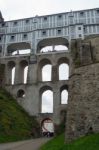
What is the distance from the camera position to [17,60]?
4912cm

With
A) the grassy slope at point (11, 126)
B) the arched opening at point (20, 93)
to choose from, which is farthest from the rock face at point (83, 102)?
the arched opening at point (20, 93)

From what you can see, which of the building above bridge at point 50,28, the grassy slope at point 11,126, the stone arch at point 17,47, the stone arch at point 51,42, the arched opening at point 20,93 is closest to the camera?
the grassy slope at point 11,126

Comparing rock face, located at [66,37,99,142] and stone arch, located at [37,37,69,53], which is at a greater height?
stone arch, located at [37,37,69,53]

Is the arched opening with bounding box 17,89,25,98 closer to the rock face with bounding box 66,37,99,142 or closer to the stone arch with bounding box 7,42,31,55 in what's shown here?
the stone arch with bounding box 7,42,31,55

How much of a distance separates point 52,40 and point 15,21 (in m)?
10.3

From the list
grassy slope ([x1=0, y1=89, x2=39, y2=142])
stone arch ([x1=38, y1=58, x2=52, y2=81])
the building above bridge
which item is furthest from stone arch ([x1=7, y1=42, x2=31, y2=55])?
grassy slope ([x1=0, y1=89, x2=39, y2=142])

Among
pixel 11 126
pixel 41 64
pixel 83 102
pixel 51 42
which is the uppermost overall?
pixel 51 42

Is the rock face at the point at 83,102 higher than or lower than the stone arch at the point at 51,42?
lower

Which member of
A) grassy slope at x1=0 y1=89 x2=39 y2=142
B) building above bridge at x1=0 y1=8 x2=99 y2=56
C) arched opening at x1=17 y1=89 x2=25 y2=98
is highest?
building above bridge at x1=0 y1=8 x2=99 y2=56

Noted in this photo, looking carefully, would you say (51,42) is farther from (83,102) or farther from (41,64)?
(83,102)

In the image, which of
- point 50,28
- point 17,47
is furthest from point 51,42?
point 17,47

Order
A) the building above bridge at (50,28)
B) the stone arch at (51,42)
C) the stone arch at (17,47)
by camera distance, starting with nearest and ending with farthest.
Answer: the building above bridge at (50,28) → the stone arch at (51,42) → the stone arch at (17,47)

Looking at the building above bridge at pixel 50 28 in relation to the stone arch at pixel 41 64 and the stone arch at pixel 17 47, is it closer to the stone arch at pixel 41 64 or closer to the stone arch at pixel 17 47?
the stone arch at pixel 17 47

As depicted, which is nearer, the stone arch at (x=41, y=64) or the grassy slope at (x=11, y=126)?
the grassy slope at (x=11, y=126)
